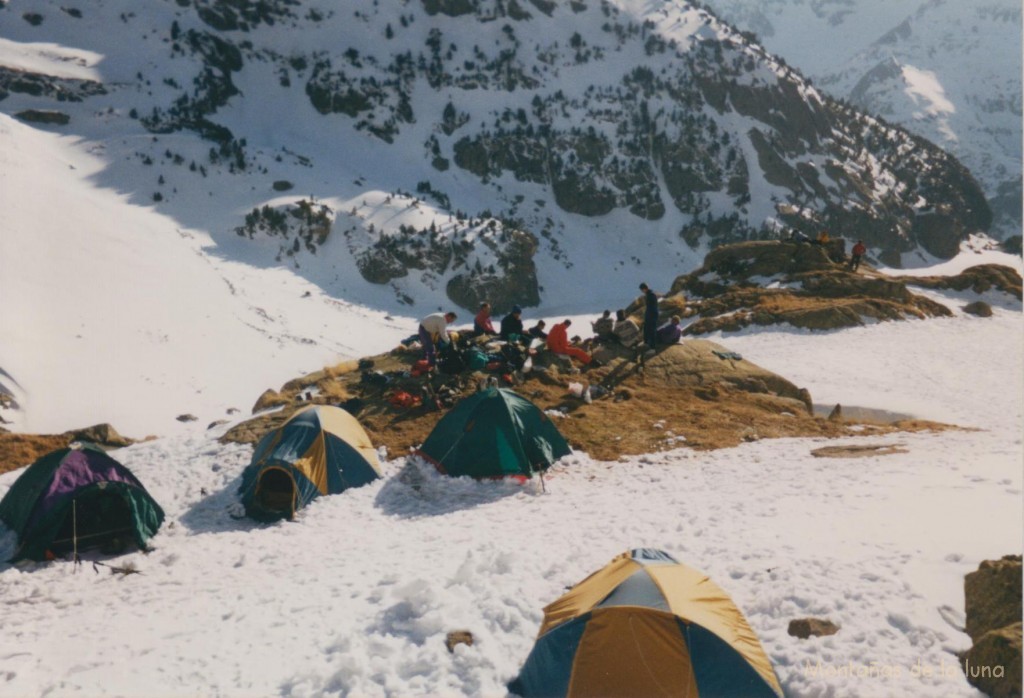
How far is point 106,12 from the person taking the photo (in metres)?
80.4

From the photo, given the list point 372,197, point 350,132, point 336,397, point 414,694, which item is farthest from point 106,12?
point 414,694

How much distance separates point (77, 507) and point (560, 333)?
44.9ft

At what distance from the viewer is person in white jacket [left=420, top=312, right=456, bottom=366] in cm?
1820

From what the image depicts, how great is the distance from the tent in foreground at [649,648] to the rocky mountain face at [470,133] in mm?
Answer: 54511

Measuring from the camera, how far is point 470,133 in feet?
275

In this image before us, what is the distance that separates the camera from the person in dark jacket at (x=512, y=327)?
1978 centimetres

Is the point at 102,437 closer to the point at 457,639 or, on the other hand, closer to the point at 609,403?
the point at 609,403

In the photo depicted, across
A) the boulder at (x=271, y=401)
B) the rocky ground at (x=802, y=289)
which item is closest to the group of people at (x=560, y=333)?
the boulder at (x=271, y=401)

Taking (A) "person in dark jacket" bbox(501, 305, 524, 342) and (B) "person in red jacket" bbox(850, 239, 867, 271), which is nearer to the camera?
(A) "person in dark jacket" bbox(501, 305, 524, 342)

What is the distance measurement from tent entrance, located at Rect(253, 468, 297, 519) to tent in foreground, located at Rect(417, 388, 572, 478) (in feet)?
10.2

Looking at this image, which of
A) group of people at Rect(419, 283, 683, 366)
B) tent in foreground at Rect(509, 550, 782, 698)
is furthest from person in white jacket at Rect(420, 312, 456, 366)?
tent in foreground at Rect(509, 550, 782, 698)

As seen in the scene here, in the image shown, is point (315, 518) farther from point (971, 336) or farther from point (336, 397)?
point (971, 336)

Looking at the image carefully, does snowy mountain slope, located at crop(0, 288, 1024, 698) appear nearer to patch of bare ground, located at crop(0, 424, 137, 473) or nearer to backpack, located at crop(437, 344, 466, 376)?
patch of bare ground, located at crop(0, 424, 137, 473)

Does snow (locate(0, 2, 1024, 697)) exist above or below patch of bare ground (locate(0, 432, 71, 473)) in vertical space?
above
